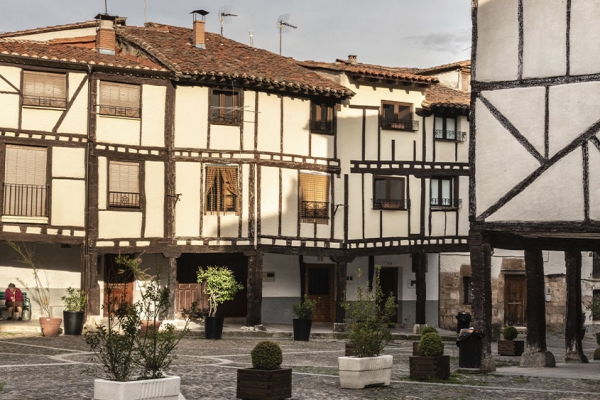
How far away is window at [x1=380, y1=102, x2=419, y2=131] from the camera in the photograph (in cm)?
3606

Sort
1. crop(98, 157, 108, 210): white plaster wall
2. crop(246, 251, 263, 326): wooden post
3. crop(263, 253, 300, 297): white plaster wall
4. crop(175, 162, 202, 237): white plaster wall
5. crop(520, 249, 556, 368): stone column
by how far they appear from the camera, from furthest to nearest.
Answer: crop(263, 253, 300, 297): white plaster wall < crop(246, 251, 263, 326): wooden post < crop(175, 162, 202, 237): white plaster wall < crop(98, 157, 108, 210): white plaster wall < crop(520, 249, 556, 368): stone column

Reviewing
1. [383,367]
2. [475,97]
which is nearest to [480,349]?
[383,367]

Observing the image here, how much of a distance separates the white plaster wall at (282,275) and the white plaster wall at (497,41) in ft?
54.6

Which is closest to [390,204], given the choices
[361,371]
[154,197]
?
[154,197]

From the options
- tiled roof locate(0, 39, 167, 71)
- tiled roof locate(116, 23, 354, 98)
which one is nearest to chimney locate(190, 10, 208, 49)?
tiled roof locate(116, 23, 354, 98)

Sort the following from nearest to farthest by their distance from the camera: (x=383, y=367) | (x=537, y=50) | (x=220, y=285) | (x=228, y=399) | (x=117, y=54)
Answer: (x=228, y=399), (x=383, y=367), (x=537, y=50), (x=220, y=285), (x=117, y=54)

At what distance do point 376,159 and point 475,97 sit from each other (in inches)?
612

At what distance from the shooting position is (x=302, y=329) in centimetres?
3152

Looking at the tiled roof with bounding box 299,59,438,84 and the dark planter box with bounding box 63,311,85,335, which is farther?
the tiled roof with bounding box 299,59,438,84

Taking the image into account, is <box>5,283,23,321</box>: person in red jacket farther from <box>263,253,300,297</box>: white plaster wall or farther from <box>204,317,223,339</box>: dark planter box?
<box>263,253,300,297</box>: white plaster wall

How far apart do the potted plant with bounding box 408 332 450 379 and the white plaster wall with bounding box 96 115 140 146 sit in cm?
1526

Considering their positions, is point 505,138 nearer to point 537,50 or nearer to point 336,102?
point 537,50

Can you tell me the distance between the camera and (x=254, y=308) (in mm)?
32906

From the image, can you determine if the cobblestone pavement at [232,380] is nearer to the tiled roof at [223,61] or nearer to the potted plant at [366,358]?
the potted plant at [366,358]
